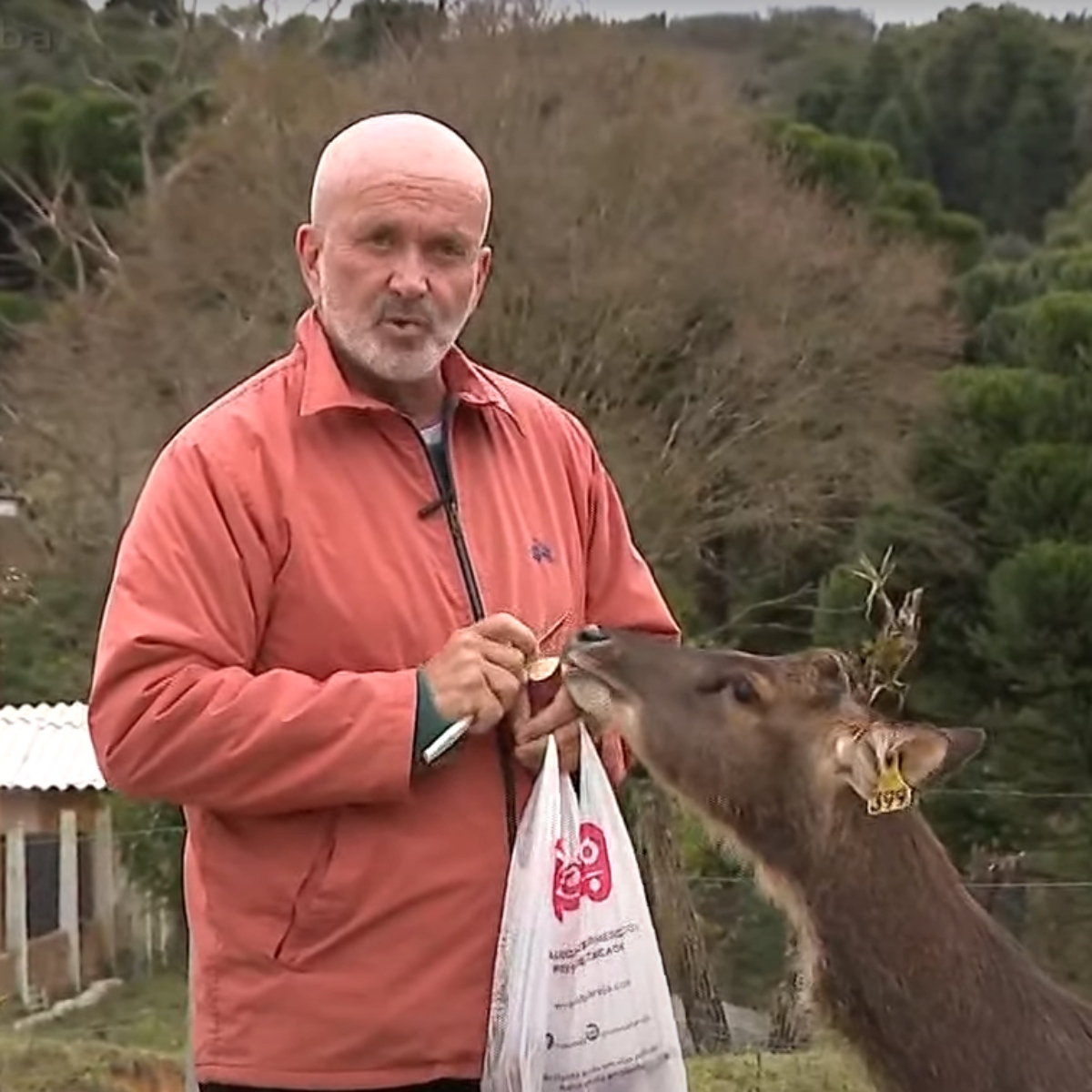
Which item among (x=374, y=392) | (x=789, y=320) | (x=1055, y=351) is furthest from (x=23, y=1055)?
(x=789, y=320)

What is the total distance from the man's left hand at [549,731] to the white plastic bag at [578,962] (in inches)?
0.8

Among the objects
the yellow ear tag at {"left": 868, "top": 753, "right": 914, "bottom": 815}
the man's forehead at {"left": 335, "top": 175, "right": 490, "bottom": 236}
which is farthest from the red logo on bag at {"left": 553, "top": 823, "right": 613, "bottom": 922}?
the man's forehead at {"left": 335, "top": 175, "right": 490, "bottom": 236}

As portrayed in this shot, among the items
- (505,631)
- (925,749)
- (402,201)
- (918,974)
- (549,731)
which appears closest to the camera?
(505,631)

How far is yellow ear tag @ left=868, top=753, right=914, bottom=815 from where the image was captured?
4.07 metres

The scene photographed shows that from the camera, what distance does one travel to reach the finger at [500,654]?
3496mm

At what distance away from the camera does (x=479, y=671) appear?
3.47 m

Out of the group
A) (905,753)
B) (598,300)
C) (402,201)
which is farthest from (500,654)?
(598,300)

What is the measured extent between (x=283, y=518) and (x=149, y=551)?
0.22 m

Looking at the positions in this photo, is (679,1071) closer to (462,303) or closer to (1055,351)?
(462,303)

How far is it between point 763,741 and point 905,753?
0.38 meters

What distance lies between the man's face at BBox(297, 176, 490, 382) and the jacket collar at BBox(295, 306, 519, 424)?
1.7 inches

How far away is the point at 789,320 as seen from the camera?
21750mm

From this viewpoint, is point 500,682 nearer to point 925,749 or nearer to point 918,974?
point 925,749

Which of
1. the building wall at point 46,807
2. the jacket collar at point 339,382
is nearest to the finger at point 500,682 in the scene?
the jacket collar at point 339,382
